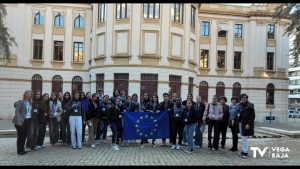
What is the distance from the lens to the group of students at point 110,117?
13.5 meters

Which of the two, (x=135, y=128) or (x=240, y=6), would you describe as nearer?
(x=135, y=128)

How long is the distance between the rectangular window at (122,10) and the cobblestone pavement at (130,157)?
18.9 meters

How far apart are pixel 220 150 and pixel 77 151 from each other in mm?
5122

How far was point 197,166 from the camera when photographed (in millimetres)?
10648

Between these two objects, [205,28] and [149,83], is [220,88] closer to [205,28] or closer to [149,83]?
[205,28]

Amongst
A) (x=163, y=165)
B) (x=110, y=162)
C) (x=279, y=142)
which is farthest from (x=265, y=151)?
(x=110, y=162)

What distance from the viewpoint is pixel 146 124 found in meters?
15.1

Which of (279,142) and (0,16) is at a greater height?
(0,16)

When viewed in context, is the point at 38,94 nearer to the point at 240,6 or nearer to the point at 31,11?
the point at 31,11

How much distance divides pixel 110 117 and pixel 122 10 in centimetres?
1933

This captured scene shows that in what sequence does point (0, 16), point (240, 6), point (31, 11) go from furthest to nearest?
point (240, 6), point (31, 11), point (0, 16)

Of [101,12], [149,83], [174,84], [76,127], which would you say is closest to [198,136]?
[76,127]

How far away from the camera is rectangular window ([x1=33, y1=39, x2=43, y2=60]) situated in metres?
38.3

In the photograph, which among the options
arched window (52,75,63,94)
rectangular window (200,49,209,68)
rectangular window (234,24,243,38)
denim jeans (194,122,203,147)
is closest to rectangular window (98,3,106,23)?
arched window (52,75,63,94)
